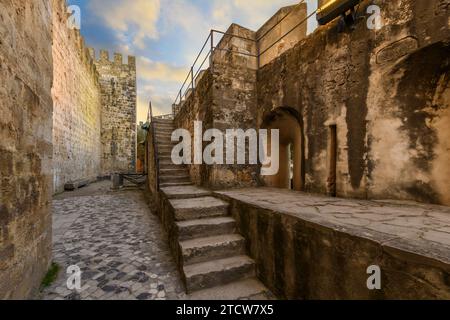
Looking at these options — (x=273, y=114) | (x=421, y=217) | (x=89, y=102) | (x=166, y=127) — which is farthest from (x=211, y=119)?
(x=89, y=102)

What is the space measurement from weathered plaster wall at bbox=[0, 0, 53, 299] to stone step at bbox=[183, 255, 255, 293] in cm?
167

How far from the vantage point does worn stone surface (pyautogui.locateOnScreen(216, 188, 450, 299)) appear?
4.37 ft

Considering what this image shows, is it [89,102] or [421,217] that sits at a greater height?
[89,102]

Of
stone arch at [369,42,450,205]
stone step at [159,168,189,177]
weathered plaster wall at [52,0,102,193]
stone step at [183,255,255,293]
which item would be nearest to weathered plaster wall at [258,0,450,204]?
→ stone arch at [369,42,450,205]

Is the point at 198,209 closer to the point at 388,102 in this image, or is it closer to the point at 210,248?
the point at 210,248

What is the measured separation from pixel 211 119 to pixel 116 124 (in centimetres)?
1770

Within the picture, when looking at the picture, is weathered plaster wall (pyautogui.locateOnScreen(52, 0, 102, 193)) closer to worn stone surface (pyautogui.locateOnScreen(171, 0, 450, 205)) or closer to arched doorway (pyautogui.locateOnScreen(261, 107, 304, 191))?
arched doorway (pyautogui.locateOnScreen(261, 107, 304, 191))

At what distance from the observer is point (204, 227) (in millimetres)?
3221

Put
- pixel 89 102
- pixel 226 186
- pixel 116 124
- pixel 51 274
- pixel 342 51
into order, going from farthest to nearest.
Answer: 1. pixel 116 124
2. pixel 89 102
3. pixel 226 186
4. pixel 342 51
5. pixel 51 274

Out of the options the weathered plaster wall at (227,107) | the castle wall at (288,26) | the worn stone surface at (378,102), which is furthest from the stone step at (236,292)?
the castle wall at (288,26)

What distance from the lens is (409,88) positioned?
3104 millimetres

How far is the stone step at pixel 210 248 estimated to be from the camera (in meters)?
2.81
